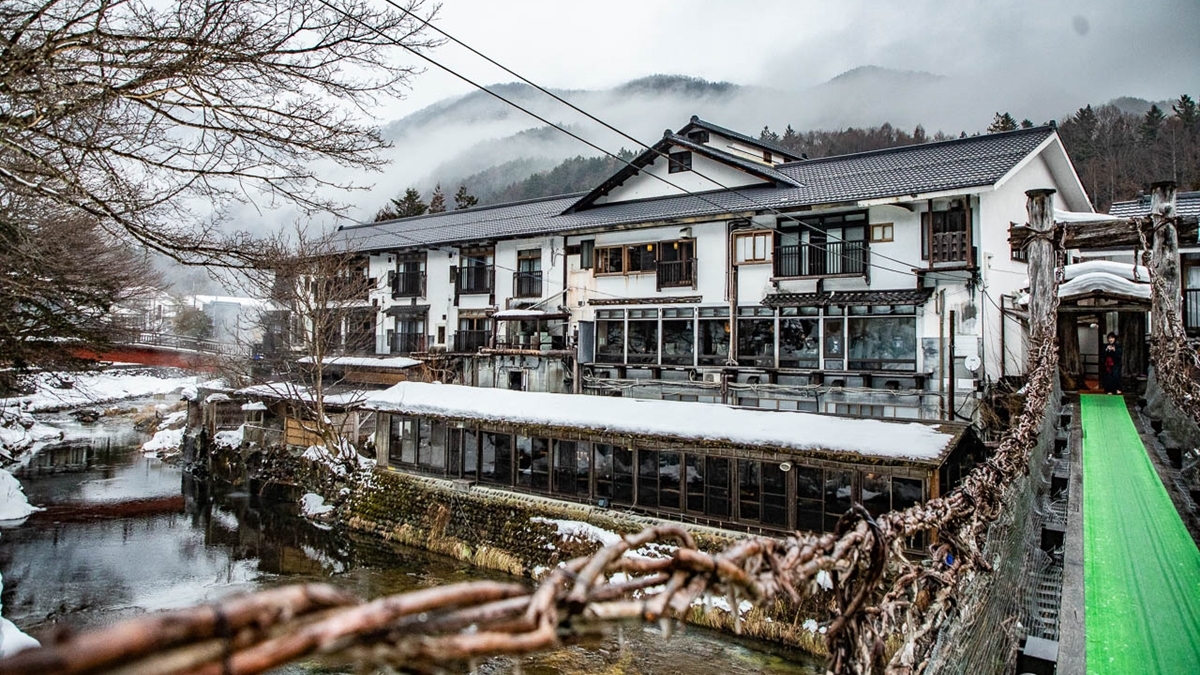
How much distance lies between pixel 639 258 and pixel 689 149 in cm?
441

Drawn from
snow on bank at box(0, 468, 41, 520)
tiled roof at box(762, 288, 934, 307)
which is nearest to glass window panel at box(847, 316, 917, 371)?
tiled roof at box(762, 288, 934, 307)

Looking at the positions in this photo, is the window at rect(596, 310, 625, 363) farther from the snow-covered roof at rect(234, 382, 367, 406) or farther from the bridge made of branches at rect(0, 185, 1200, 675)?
the bridge made of branches at rect(0, 185, 1200, 675)

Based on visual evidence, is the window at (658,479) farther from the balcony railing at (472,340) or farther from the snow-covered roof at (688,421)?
the balcony railing at (472,340)

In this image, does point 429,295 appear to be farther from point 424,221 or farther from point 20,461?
point 20,461

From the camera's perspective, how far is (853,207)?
62.2 ft

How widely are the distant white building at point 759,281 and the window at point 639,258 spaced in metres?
0.05

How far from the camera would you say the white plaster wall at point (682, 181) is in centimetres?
2334

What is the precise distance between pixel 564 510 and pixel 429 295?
1694 cm

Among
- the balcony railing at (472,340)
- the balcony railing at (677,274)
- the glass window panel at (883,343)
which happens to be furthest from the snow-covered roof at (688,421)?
the balcony railing at (472,340)

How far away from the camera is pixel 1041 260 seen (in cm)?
1036

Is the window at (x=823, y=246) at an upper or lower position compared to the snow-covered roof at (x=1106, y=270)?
upper

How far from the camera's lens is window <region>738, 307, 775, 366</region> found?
2069 cm

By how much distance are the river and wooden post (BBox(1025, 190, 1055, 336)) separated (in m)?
7.06

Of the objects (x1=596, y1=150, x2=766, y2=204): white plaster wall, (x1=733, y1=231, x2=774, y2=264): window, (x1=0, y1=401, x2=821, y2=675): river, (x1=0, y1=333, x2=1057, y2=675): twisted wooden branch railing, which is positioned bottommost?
(x1=0, y1=401, x2=821, y2=675): river
